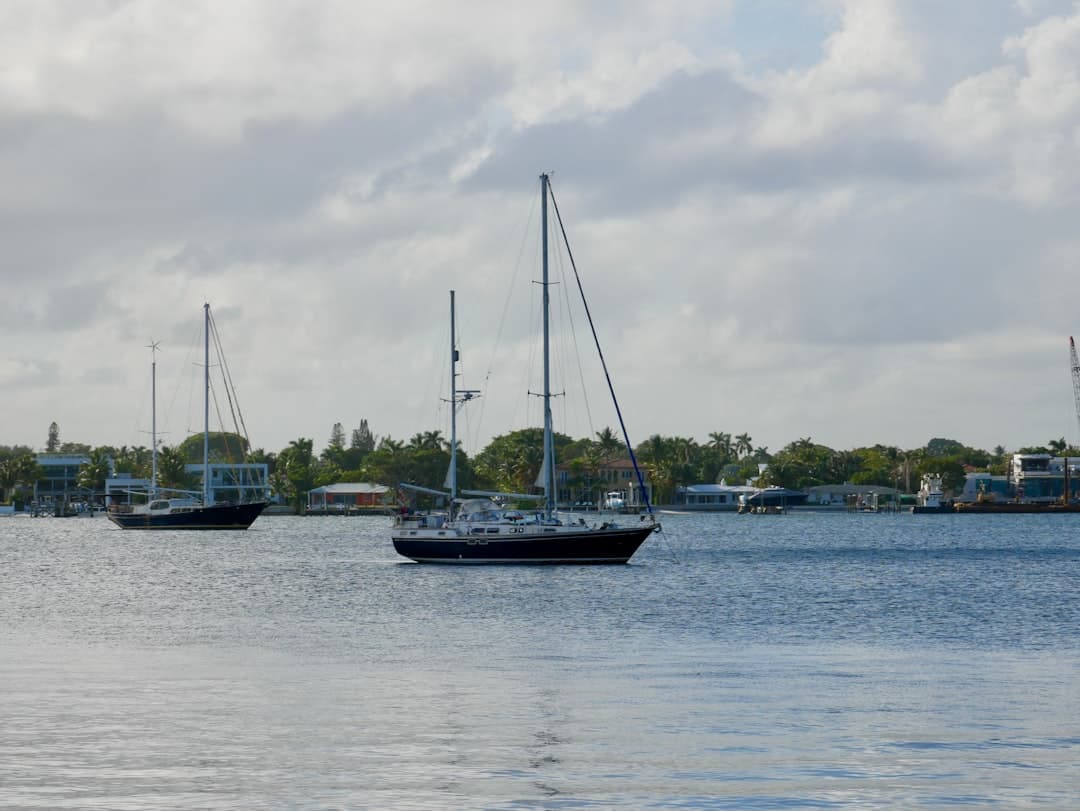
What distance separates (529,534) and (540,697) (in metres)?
49.0

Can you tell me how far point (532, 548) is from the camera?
80375 mm

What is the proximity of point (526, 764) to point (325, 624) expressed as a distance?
29800 mm

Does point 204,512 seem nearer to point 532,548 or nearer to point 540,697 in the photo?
point 532,548

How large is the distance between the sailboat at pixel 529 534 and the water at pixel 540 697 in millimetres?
7239

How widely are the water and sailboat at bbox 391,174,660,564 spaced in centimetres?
A: 724

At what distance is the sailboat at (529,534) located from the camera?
80500 millimetres

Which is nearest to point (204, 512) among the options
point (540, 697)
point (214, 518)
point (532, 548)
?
point (214, 518)

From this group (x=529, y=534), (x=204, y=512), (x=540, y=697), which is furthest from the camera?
(x=204, y=512)

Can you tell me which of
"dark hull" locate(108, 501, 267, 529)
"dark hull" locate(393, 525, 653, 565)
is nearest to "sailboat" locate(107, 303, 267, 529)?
"dark hull" locate(108, 501, 267, 529)

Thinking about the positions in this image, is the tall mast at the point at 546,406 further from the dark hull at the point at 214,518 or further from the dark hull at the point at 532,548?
the dark hull at the point at 214,518

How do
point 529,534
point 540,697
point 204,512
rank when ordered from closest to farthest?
point 540,697
point 529,534
point 204,512

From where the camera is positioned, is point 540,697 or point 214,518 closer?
point 540,697

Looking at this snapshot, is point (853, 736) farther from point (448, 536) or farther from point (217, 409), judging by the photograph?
point (217, 409)

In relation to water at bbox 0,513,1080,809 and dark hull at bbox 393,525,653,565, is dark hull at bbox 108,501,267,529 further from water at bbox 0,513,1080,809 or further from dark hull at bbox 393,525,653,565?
water at bbox 0,513,1080,809
